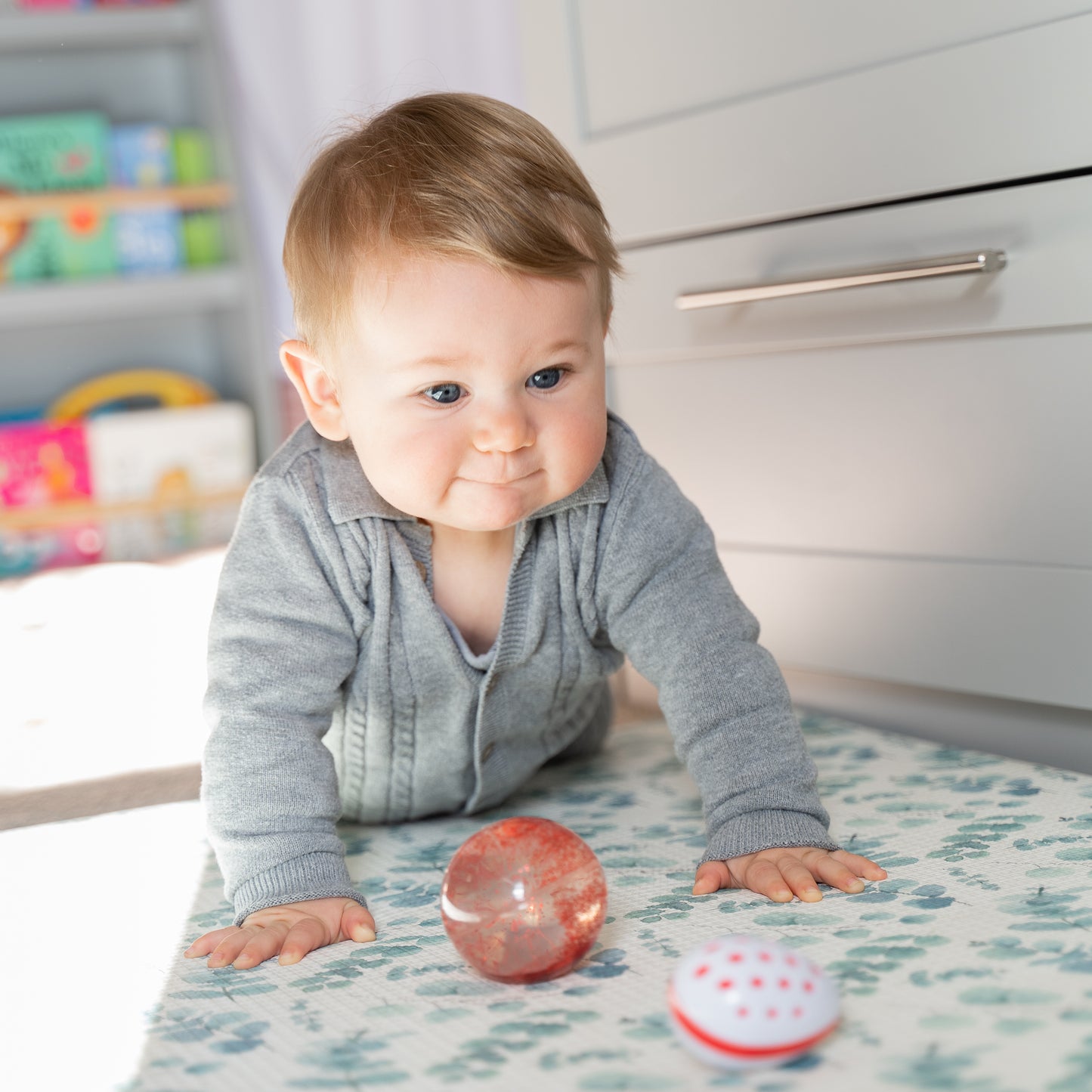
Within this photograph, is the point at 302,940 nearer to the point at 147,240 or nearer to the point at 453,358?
the point at 453,358

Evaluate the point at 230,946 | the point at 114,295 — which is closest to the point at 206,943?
the point at 230,946

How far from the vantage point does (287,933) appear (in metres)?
0.74

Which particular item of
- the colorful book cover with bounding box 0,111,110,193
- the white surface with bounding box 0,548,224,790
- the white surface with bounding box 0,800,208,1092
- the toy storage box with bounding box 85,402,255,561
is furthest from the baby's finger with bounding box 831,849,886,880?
the colorful book cover with bounding box 0,111,110,193

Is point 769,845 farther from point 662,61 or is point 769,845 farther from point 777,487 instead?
point 662,61

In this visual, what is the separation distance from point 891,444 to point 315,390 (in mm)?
465

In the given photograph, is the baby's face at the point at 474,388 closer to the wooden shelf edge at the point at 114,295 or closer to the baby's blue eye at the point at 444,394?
the baby's blue eye at the point at 444,394

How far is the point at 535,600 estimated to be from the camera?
36.3 inches

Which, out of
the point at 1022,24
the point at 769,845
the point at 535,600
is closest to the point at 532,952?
the point at 769,845

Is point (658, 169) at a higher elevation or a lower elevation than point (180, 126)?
lower

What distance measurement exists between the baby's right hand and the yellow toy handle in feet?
5.92

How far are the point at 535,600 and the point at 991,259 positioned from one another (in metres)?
0.39

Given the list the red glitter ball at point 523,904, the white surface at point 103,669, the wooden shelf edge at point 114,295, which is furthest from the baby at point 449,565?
the wooden shelf edge at point 114,295

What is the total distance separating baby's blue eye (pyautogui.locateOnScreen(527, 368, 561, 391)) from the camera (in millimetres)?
800

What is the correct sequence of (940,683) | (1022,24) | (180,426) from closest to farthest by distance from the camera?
(1022,24), (940,683), (180,426)
